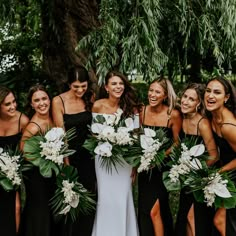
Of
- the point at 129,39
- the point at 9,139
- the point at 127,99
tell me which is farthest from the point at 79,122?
the point at 129,39

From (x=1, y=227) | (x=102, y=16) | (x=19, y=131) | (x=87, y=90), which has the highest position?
(x=102, y=16)

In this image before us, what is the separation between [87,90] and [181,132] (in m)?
1.01

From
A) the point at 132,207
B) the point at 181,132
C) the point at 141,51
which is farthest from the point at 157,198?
the point at 141,51

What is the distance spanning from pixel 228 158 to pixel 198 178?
0.30m

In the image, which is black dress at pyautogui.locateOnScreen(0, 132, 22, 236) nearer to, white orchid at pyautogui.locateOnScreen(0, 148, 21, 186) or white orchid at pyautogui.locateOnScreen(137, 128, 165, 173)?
white orchid at pyautogui.locateOnScreen(0, 148, 21, 186)

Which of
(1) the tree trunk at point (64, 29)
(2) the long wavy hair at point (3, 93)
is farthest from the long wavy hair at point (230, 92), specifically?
(1) the tree trunk at point (64, 29)

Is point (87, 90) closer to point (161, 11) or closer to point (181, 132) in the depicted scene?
point (181, 132)

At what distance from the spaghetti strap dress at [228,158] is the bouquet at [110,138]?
749mm

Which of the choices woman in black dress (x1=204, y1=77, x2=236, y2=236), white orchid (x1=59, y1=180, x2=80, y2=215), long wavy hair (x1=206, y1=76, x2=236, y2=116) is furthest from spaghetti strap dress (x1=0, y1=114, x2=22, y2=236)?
long wavy hair (x1=206, y1=76, x2=236, y2=116)

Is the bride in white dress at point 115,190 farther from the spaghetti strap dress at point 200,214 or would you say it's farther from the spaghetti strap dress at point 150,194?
the spaghetti strap dress at point 200,214

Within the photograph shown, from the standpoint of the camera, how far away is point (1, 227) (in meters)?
4.43

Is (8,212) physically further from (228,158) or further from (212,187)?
(228,158)

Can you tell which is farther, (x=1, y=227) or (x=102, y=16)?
(x=102, y=16)

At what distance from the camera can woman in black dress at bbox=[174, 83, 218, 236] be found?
4246mm
